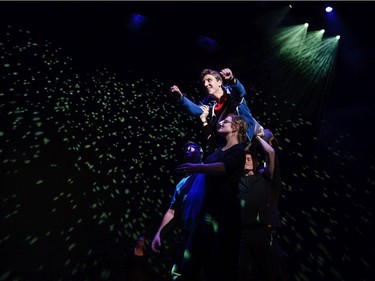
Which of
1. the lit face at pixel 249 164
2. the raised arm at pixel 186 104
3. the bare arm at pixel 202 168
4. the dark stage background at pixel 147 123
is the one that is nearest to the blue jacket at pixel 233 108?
the raised arm at pixel 186 104

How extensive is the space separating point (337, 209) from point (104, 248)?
2.63 meters

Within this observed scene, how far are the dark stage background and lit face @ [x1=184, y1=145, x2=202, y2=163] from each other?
2.69 feet

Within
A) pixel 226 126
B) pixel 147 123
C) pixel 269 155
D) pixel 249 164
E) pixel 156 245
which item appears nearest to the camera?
pixel 226 126

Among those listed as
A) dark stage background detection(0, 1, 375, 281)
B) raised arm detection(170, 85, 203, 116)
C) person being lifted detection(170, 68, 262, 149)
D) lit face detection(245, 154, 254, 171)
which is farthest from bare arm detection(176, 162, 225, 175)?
dark stage background detection(0, 1, 375, 281)

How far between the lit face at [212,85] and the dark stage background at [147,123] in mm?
1273

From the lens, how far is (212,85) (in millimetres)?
2146

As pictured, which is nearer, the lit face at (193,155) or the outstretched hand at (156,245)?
the outstretched hand at (156,245)

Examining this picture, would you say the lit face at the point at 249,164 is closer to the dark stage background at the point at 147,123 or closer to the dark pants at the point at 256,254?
the dark pants at the point at 256,254

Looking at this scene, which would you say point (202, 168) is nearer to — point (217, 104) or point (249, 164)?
point (217, 104)

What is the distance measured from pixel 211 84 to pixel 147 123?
4.31ft

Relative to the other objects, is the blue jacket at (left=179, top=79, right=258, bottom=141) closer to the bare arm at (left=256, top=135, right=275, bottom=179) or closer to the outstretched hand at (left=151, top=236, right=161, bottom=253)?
the bare arm at (left=256, top=135, right=275, bottom=179)

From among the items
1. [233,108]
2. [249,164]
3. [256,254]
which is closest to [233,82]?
[233,108]

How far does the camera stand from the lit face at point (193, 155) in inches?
96.3

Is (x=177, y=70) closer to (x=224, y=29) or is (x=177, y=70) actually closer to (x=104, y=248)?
(x=224, y=29)
